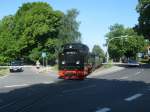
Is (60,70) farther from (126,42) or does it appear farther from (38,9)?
(126,42)

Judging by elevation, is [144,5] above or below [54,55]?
above

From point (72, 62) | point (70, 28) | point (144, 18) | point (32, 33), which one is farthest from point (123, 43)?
point (72, 62)

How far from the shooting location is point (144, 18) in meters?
88.8

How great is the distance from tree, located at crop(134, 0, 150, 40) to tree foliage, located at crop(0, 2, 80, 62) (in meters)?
16.8

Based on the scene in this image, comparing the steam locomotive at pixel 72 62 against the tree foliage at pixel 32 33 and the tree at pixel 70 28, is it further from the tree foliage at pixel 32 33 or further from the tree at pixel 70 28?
the tree at pixel 70 28

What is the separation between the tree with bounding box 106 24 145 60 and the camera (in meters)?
146

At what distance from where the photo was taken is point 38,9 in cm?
9900

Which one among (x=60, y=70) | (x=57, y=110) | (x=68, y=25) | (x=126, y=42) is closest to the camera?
(x=57, y=110)

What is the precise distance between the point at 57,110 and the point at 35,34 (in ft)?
265

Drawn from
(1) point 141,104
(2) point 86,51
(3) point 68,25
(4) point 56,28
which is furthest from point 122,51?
(1) point 141,104

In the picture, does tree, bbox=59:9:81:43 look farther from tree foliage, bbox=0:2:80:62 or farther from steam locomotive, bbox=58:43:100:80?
steam locomotive, bbox=58:43:100:80

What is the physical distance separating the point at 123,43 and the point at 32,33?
5451 cm

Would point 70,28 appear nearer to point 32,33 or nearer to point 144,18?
point 32,33

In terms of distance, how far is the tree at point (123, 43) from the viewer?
145538mm
